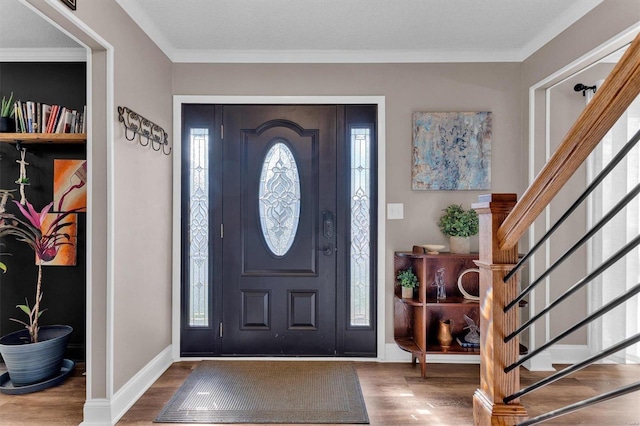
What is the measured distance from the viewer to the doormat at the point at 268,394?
225cm

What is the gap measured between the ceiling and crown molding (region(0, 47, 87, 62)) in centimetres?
3

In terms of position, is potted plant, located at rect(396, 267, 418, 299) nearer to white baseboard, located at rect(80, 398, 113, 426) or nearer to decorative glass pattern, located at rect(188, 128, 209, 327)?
decorative glass pattern, located at rect(188, 128, 209, 327)

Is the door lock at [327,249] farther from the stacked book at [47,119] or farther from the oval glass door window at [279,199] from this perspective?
the stacked book at [47,119]

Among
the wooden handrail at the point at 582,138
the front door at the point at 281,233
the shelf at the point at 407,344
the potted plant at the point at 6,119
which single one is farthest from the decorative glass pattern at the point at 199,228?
the wooden handrail at the point at 582,138

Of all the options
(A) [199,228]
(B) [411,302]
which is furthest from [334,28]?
(B) [411,302]

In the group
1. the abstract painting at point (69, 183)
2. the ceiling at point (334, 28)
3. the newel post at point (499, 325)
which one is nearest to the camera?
the newel post at point (499, 325)

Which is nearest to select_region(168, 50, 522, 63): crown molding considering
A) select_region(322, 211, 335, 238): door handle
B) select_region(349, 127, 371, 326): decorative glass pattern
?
select_region(349, 127, 371, 326): decorative glass pattern

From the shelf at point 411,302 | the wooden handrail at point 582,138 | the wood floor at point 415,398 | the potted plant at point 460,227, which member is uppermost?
the wooden handrail at point 582,138

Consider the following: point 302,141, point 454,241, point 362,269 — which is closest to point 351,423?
point 362,269

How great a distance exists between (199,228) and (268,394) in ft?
4.67

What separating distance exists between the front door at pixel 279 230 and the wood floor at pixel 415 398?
53 cm

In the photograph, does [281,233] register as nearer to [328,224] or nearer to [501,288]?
[328,224]

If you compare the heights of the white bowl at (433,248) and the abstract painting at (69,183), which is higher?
the abstract painting at (69,183)

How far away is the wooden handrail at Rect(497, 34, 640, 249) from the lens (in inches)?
33.0
